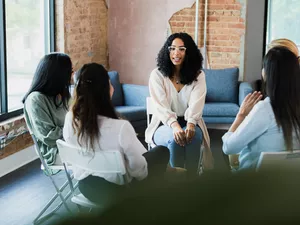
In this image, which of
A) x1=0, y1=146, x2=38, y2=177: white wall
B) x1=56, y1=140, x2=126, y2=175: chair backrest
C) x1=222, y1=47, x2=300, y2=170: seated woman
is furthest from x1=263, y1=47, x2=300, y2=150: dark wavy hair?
x1=0, y1=146, x2=38, y2=177: white wall

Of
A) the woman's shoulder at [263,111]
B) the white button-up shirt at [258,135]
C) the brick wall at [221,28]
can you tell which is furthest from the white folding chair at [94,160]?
the brick wall at [221,28]

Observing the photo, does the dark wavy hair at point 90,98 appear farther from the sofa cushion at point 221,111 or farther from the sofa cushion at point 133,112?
the sofa cushion at point 221,111

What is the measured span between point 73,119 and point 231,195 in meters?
2.66

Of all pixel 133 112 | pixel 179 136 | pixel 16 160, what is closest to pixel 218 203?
pixel 179 136

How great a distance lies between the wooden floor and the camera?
3.86 meters

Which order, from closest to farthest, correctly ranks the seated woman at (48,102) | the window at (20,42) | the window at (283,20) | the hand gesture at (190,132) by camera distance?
the seated woman at (48,102), the hand gesture at (190,132), the window at (20,42), the window at (283,20)

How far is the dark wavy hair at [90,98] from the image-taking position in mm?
2795

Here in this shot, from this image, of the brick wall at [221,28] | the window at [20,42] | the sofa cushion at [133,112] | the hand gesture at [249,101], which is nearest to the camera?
the hand gesture at [249,101]

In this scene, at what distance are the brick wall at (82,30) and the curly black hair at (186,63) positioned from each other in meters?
2.05

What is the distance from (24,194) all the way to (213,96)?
3.07 m

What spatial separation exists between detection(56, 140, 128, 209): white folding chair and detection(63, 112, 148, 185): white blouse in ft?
0.15

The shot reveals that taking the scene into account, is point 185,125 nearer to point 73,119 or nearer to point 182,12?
point 73,119

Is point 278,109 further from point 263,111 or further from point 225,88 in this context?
point 225,88

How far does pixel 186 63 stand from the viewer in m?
4.26
